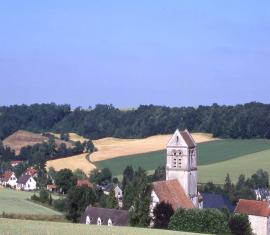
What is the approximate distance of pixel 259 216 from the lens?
70000mm

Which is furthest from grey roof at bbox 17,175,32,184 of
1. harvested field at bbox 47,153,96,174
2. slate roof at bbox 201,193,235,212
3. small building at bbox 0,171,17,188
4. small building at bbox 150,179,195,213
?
small building at bbox 150,179,195,213

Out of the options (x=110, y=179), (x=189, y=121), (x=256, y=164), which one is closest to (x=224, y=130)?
(x=189, y=121)

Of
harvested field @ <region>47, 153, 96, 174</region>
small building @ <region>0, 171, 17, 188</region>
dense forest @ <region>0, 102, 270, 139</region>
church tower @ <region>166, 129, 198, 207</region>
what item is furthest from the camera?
dense forest @ <region>0, 102, 270, 139</region>

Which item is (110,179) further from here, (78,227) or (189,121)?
(78,227)

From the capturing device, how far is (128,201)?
62.6 m

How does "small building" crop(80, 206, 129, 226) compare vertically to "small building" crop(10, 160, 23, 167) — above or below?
below

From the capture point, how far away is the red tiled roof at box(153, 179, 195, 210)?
62.2 m

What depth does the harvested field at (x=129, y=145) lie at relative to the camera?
427 feet

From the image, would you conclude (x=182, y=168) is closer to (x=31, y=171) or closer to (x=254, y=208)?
(x=254, y=208)

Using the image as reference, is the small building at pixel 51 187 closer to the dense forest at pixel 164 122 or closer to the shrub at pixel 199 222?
the shrub at pixel 199 222

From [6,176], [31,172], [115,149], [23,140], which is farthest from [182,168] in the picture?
[23,140]

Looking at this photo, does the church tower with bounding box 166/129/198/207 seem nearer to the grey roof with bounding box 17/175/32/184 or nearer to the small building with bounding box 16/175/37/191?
the small building with bounding box 16/175/37/191

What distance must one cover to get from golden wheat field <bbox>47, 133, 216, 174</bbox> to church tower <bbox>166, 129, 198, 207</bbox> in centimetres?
5094

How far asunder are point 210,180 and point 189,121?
56713mm
